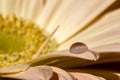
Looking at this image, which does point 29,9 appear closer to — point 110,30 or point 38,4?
point 38,4

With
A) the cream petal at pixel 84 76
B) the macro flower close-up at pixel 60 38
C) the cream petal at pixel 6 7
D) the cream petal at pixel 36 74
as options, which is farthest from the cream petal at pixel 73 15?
the cream petal at pixel 36 74

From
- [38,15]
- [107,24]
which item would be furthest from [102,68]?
[38,15]

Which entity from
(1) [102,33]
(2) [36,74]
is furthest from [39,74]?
(1) [102,33]

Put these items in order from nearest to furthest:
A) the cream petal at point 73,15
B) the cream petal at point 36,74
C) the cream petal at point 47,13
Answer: the cream petal at point 36,74
the cream petal at point 73,15
the cream petal at point 47,13

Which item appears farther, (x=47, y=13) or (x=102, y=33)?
(x=47, y=13)

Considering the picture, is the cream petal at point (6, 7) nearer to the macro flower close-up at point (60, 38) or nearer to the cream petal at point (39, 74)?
the macro flower close-up at point (60, 38)

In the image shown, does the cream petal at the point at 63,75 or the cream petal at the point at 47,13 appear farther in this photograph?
the cream petal at the point at 47,13

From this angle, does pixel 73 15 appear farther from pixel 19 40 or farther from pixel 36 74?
pixel 36 74
